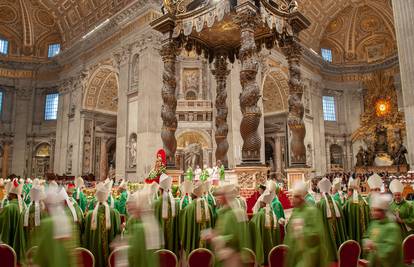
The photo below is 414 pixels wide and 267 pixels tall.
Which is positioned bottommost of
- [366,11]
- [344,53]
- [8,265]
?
[8,265]

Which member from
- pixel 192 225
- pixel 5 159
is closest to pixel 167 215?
pixel 192 225

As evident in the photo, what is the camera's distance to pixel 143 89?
1756 cm

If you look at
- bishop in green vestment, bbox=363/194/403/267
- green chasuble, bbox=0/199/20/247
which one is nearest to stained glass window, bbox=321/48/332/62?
green chasuble, bbox=0/199/20/247

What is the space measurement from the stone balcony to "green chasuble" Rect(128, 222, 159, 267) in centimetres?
1539

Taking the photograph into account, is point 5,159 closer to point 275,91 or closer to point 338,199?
point 275,91

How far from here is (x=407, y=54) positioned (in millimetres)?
11789

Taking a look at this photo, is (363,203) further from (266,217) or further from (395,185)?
(266,217)

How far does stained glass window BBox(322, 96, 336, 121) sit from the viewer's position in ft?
96.2

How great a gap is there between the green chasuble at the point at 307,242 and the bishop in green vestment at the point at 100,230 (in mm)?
3140

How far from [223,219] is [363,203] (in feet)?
12.3

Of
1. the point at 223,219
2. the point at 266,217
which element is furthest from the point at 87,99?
the point at 223,219

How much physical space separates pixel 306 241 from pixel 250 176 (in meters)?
5.09

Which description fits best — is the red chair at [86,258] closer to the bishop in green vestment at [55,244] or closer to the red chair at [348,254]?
the bishop in green vestment at [55,244]

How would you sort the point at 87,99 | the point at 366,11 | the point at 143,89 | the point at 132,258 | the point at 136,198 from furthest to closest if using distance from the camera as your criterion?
the point at 366,11 → the point at 87,99 → the point at 143,89 → the point at 136,198 → the point at 132,258
